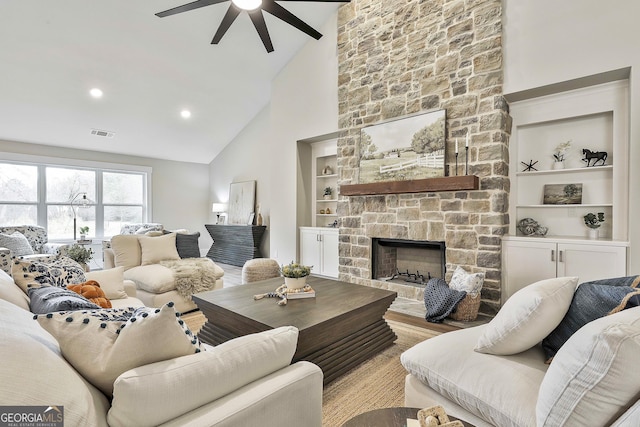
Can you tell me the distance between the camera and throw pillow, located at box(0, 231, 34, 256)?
14.4ft

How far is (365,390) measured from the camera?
2.01 metres

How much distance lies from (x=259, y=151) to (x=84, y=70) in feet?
10.5

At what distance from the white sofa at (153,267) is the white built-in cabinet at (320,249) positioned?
187 centimetres

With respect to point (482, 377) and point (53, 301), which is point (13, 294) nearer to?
point (53, 301)

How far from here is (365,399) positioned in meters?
1.92

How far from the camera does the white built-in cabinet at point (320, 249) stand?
202 inches

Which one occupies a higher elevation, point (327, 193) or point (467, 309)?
point (327, 193)

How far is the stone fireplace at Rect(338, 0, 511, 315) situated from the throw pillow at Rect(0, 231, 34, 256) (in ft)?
14.7

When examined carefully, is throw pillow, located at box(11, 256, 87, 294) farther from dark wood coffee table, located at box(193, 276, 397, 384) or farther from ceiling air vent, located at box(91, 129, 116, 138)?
ceiling air vent, located at box(91, 129, 116, 138)

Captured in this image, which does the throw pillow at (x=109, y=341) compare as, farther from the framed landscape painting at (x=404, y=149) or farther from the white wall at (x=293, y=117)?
the white wall at (x=293, y=117)

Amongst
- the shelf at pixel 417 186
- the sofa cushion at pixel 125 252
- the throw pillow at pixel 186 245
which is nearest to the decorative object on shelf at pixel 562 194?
the shelf at pixel 417 186

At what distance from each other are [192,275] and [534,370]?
10.3 feet

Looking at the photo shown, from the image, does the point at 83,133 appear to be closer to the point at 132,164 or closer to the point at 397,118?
the point at 132,164

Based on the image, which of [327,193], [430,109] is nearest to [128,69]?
[327,193]
